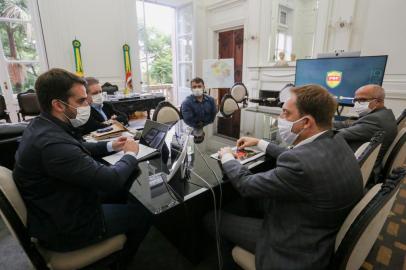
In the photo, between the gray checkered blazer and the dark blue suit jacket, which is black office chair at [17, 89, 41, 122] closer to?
the dark blue suit jacket

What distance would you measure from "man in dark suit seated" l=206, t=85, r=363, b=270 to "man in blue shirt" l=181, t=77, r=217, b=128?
170 cm

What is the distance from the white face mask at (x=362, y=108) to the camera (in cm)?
205

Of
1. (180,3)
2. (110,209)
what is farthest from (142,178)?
(180,3)

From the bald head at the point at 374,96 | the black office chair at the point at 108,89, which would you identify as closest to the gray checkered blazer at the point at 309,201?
the bald head at the point at 374,96

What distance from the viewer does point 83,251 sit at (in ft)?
3.22

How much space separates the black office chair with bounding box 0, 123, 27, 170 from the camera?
1.82 meters

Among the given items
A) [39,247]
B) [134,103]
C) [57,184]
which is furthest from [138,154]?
[134,103]

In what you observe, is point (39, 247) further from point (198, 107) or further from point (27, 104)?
point (27, 104)

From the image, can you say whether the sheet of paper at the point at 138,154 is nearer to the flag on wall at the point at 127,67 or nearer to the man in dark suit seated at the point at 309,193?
A: the man in dark suit seated at the point at 309,193

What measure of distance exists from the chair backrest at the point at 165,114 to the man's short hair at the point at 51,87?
1483mm

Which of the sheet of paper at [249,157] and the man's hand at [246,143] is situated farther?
the man's hand at [246,143]

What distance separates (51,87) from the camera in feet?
3.23

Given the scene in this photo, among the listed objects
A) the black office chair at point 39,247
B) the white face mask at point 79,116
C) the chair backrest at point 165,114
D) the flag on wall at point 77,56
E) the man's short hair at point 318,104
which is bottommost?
the black office chair at point 39,247

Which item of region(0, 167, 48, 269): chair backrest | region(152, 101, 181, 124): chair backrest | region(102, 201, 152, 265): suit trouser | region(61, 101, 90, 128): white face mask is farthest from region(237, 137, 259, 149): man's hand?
region(152, 101, 181, 124): chair backrest
